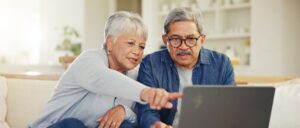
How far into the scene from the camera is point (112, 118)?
4.57 ft

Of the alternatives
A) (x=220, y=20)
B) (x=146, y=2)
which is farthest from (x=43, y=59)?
(x=220, y=20)

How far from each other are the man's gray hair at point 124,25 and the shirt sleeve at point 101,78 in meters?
0.10

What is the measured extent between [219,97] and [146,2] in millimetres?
4425

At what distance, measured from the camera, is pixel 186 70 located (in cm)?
159

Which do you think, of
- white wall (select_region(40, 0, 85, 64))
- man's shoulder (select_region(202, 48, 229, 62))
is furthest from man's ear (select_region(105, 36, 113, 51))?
white wall (select_region(40, 0, 85, 64))

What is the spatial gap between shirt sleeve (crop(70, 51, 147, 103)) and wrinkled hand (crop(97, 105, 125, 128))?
0.15 m

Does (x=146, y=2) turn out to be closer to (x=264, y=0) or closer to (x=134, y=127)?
(x=264, y=0)

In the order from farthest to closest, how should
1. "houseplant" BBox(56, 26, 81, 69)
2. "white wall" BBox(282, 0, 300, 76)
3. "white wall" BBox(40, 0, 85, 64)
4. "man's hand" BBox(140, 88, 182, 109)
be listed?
1. "white wall" BBox(40, 0, 85, 64)
2. "houseplant" BBox(56, 26, 81, 69)
3. "white wall" BBox(282, 0, 300, 76)
4. "man's hand" BBox(140, 88, 182, 109)

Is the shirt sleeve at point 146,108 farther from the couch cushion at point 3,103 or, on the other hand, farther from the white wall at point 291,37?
the white wall at point 291,37

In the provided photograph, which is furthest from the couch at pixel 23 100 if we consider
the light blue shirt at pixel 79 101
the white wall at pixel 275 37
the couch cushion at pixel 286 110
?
the white wall at pixel 275 37

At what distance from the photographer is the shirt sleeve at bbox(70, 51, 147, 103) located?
1112mm

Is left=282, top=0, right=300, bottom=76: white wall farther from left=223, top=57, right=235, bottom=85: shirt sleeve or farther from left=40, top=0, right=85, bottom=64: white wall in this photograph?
left=40, top=0, right=85, bottom=64: white wall

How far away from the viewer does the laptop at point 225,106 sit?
0.98 meters

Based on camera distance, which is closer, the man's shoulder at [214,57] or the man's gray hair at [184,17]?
the man's gray hair at [184,17]
